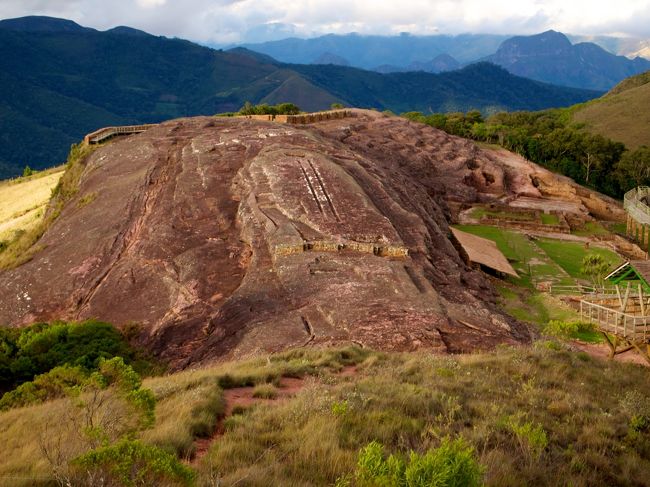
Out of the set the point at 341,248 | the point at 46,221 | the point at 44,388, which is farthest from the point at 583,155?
the point at 44,388

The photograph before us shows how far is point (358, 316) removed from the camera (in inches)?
612

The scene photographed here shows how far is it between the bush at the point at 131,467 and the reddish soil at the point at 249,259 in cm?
883

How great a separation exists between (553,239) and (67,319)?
32.4 metres

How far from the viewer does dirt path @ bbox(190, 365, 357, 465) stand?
8.19 m

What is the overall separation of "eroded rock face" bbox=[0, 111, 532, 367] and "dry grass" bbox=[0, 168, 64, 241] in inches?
555

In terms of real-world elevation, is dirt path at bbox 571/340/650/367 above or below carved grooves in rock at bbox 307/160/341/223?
below

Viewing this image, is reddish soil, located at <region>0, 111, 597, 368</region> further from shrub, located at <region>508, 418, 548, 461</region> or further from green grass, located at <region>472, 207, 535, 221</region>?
green grass, located at <region>472, 207, 535, 221</region>

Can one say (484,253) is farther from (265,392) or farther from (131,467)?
(131,467)

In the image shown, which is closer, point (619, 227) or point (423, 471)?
point (423, 471)

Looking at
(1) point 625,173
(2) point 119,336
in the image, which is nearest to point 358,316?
(2) point 119,336

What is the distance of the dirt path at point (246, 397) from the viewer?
8.19 m

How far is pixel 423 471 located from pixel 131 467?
2822 millimetres

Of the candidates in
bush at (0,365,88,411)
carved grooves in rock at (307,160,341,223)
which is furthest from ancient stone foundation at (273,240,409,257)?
bush at (0,365,88,411)

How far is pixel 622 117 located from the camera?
335ft
